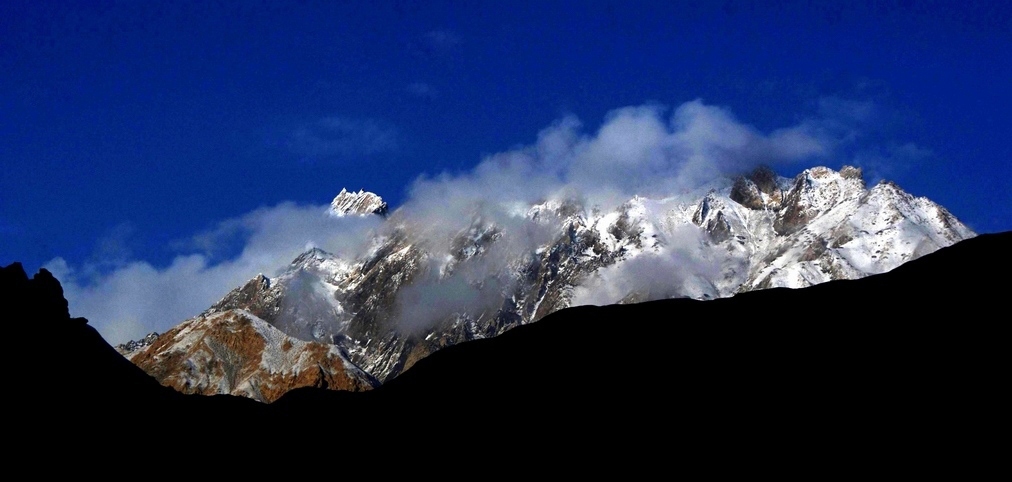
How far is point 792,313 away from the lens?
8744 centimetres

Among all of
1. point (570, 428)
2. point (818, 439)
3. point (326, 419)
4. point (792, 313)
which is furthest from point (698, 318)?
point (326, 419)

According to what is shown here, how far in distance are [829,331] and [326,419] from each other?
42.6m

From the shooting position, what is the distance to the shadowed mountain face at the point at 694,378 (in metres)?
68.9

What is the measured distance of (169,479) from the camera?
77.6 metres

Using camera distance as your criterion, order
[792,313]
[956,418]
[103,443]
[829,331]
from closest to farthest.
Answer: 1. [956,418]
2. [103,443]
3. [829,331]
4. [792,313]

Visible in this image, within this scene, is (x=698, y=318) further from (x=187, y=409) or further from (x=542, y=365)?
(x=187, y=409)

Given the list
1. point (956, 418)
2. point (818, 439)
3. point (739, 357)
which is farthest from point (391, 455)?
point (956, 418)

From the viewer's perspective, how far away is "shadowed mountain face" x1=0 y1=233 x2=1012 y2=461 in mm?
68938

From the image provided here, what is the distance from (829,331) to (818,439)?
14304 millimetres

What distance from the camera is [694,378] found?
81500mm

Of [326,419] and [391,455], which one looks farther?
[326,419]

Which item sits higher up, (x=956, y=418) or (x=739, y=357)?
(x=739, y=357)

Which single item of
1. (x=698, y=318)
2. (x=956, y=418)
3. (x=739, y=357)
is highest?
(x=698, y=318)

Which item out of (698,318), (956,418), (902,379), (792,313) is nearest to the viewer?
(956,418)
